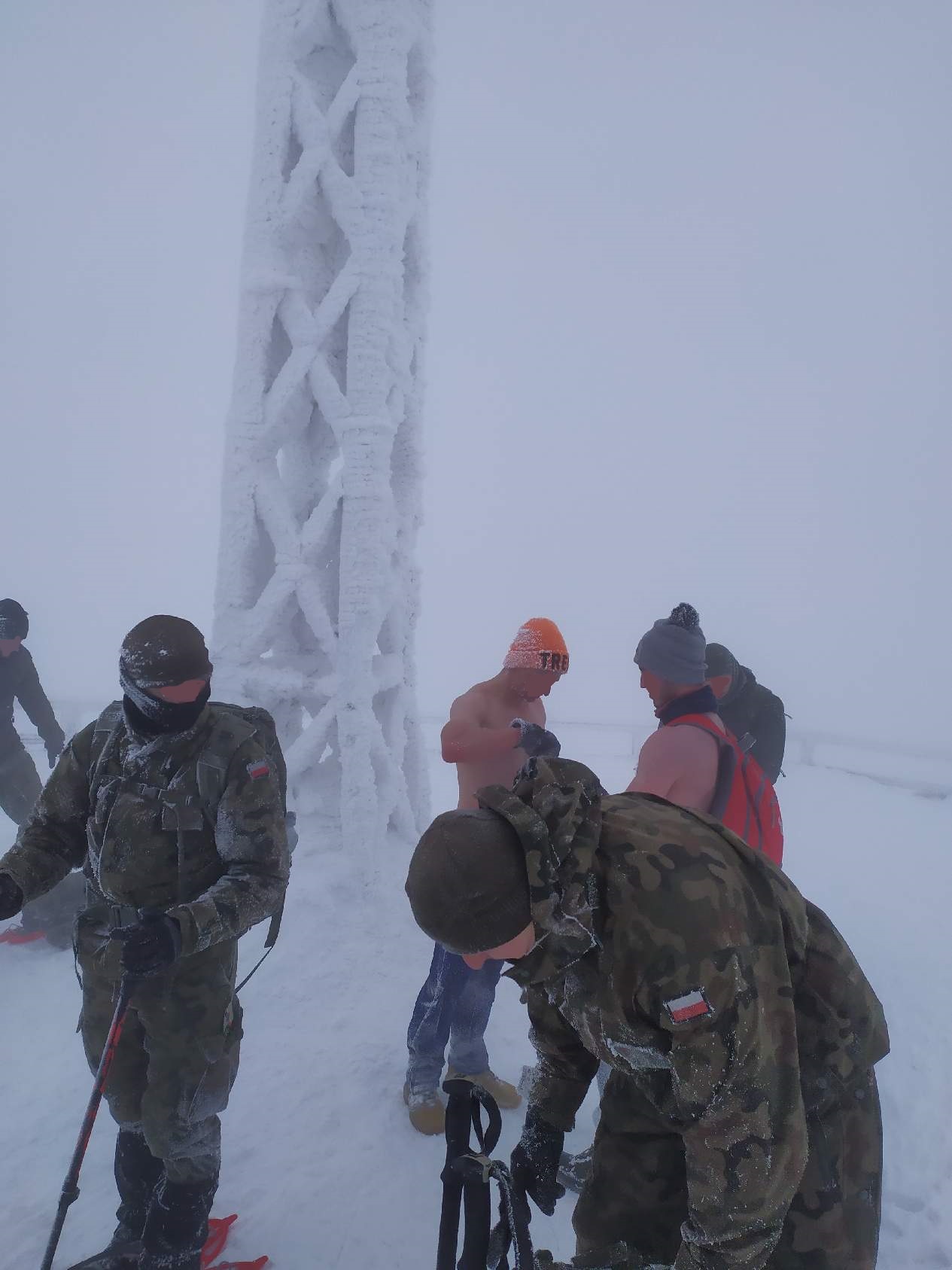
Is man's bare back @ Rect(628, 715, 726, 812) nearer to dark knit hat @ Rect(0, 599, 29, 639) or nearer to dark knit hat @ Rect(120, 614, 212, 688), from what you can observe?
dark knit hat @ Rect(120, 614, 212, 688)

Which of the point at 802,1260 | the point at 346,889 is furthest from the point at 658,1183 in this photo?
the point at 346,889

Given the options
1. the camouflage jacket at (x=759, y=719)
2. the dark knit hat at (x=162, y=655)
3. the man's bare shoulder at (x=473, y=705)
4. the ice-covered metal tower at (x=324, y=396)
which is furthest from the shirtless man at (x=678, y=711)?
the ice-covered metal tower at (x=324, y=396)

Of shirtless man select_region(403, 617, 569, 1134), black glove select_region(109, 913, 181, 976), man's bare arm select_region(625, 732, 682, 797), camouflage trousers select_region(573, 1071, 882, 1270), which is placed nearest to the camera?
camouflage trousers select_region(573, 1071, 882, 1270)

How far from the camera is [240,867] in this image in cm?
206

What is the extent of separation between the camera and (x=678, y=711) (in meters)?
2.49

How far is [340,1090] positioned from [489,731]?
1804mm

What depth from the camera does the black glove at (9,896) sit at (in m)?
1.98

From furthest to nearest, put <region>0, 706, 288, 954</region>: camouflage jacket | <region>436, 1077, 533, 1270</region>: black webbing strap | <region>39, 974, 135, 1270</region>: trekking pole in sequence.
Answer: <region>0, 706, 288, 954</region>: camouflage jacket < <region>39, 974, 135, 1270</region>: trekking pole < <region>436, 1077, 533, 1270</region>: black webbing strap

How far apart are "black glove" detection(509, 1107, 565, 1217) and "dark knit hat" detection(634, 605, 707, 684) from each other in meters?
1.46

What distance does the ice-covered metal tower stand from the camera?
15.0 feet

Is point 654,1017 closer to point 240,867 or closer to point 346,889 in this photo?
point 240,867

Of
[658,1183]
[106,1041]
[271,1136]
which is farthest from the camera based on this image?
[271,1136]

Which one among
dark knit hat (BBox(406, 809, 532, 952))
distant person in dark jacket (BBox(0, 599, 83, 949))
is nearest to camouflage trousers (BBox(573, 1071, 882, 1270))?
dark knit hat (BBox(406, 809, 532, 952))

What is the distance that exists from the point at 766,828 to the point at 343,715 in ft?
9.24
